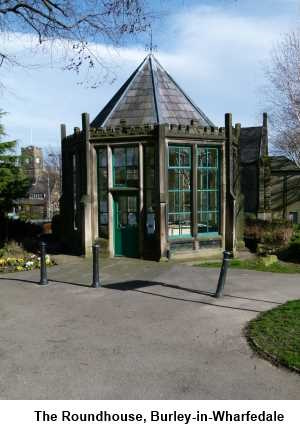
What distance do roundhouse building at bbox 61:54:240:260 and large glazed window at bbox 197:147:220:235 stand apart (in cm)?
3

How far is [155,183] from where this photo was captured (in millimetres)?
13977

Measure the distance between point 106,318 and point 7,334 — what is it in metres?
1.72

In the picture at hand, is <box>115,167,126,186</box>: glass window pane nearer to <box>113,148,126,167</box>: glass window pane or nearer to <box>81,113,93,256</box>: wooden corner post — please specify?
<box>113,148,126,167</box>: glass window pane

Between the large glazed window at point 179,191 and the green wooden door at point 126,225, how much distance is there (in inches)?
46.2

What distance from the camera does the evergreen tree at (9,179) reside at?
18.0 meters

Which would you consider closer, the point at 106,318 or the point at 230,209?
the point at 106,318

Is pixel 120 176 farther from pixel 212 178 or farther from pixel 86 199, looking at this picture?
pixel 212 178

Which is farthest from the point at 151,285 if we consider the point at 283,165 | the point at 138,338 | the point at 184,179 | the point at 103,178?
the point at 283,165

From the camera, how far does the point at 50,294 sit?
9789mm

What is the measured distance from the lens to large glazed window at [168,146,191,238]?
46.7 ft

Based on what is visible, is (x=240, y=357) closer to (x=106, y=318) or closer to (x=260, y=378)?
(x=260, y=378)

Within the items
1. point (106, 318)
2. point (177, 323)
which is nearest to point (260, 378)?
point (177, 323)

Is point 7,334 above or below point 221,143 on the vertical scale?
below

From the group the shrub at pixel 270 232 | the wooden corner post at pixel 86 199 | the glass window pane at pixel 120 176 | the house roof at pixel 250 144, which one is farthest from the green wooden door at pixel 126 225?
the house roof at pixel 250 144
